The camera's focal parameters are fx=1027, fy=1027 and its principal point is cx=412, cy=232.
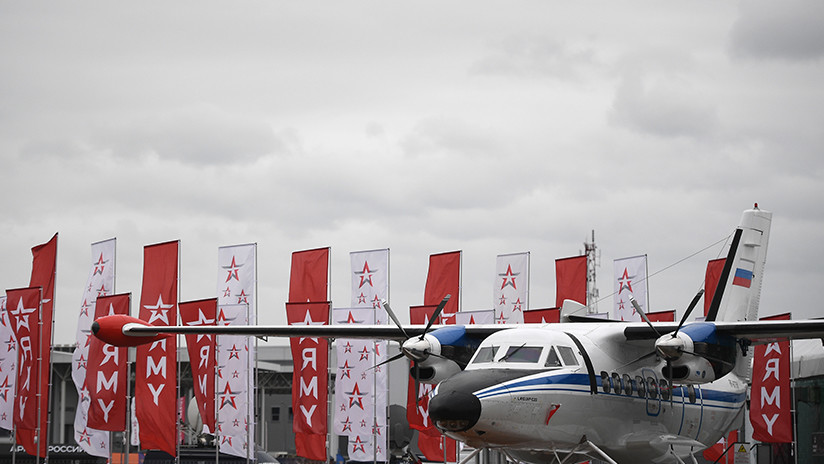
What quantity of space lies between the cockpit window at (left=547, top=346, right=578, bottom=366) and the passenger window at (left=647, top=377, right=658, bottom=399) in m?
3.25

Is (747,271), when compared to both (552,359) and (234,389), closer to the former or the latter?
(552,359)

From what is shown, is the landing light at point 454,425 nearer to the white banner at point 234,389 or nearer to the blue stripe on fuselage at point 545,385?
the blue stripe on fuselage at point 545,385

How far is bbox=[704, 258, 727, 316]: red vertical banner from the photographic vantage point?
37.8 m

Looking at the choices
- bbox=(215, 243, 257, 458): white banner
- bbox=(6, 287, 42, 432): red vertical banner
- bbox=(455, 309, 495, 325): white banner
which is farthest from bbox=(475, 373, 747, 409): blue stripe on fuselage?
bbox=(6, 287, 42, 432): red vertical banner

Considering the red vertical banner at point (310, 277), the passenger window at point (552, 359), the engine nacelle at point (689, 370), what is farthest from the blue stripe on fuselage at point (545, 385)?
the red vertical banner at point (310, 277)

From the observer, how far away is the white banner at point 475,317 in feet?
123

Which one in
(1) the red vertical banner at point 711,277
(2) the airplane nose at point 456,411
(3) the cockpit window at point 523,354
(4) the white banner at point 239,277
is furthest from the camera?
(1) the red vertical banner at point 711,277

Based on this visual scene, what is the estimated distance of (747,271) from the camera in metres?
28.5

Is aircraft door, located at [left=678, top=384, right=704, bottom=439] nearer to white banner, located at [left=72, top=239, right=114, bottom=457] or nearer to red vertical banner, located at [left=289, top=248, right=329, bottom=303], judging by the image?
red vertical banner, located at [left=289, top=248, right=329, bottom=303]

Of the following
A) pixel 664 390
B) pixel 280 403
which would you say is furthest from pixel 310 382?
pixel 280 403

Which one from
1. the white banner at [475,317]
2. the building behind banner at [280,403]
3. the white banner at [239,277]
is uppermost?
the white banner at [239,277]

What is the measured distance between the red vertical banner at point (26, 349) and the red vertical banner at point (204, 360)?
5285mm

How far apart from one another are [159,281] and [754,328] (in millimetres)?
20224

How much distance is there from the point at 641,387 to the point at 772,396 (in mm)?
10446
